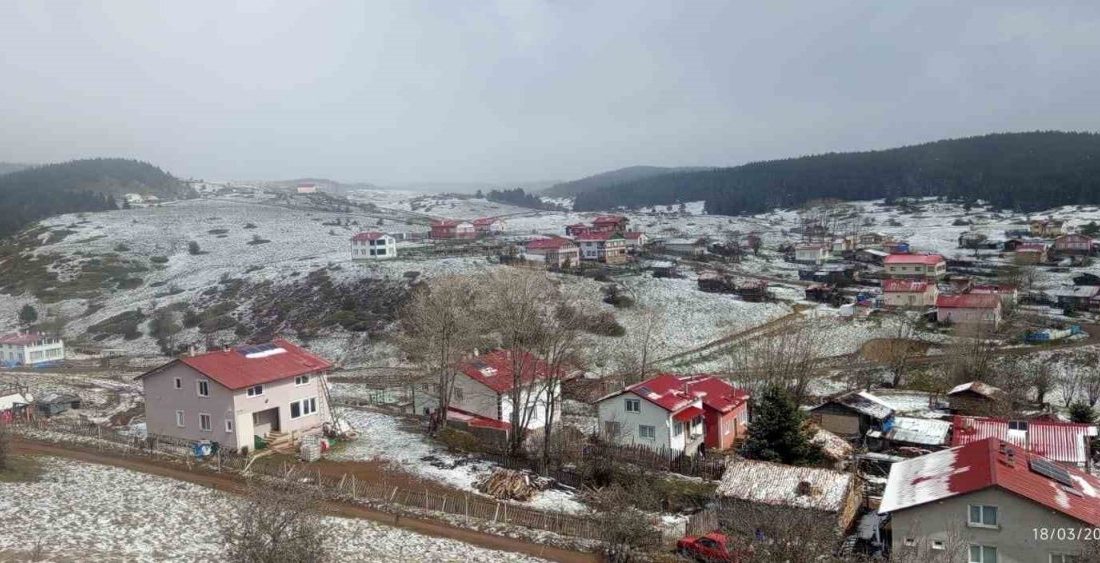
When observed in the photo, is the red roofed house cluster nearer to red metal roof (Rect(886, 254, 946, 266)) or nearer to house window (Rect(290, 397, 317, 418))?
house window (Rect(290, 397, 317, 418))

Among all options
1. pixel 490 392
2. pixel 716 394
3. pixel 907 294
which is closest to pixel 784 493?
pixel 716 394

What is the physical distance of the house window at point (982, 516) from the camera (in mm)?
20250

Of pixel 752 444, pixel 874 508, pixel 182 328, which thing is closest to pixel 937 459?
pixel 874 508

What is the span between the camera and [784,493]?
1007 inches

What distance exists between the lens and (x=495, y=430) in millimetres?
36156

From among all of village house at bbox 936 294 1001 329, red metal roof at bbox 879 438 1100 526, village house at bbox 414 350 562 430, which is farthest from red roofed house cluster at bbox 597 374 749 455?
village house at bbox 936 294 1001 329

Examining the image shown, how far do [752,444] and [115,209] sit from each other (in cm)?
17893

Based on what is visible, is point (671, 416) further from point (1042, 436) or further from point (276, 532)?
point (276, 532)

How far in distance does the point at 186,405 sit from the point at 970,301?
67.5 m

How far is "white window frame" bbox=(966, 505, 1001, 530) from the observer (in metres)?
20.2

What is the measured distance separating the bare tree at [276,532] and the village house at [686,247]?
4162 inches

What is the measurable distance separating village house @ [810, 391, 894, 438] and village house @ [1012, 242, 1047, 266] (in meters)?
79.9

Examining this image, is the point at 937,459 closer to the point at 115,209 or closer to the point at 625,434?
the point at 625,434

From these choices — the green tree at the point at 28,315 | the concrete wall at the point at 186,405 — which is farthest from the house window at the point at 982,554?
the green tree at the point at 28,315
